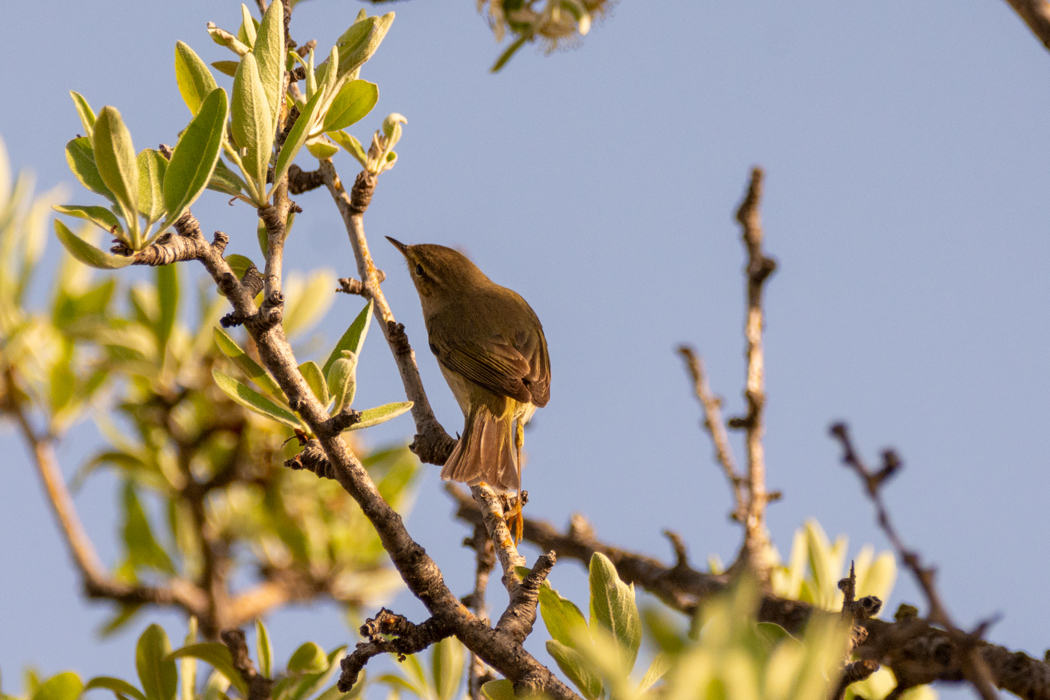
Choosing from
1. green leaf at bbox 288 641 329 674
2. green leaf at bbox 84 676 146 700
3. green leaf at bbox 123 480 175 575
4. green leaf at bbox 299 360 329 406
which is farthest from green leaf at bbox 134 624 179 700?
green leaf at bbox 123 480 175 575

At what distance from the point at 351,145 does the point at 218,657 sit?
5.41ft

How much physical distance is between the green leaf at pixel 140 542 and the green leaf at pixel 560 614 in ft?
9.46

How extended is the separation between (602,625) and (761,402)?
163 centimetres

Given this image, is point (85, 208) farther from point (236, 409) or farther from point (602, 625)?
point (236, 409)

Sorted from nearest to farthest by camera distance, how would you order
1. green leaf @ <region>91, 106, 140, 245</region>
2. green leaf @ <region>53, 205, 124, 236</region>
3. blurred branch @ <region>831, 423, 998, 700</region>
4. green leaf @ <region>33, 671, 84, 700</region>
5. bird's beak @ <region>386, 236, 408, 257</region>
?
blurred branch @ <region>831, 423, 998, 700</region> → green leaf @ <region>91, 106, 140, 245</region> → green leaf @ <region>53, 205, 124, 236</region> → green leaf @ <region>33, 671, 84, 700</region> → bird's beak @ <region>386, 236, 408, 257</region>

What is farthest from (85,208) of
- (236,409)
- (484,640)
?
(236,409)

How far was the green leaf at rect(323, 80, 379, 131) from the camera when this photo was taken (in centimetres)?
241

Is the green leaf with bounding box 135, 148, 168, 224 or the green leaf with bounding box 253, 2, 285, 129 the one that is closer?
the green leaf with bounding box 135, 148, 168, 224

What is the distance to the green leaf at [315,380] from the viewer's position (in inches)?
85.5

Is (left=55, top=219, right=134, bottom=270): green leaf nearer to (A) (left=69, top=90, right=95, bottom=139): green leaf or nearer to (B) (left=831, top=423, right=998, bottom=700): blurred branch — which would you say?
(A) (left=69, top=90, right=95, bottom=139): green leaf

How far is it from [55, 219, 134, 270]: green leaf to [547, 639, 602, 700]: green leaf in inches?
45.4

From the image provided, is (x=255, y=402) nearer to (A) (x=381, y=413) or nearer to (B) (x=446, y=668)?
(A) (x=381, y=413)

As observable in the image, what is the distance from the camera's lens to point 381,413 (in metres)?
2.24

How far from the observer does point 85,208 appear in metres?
1.91
